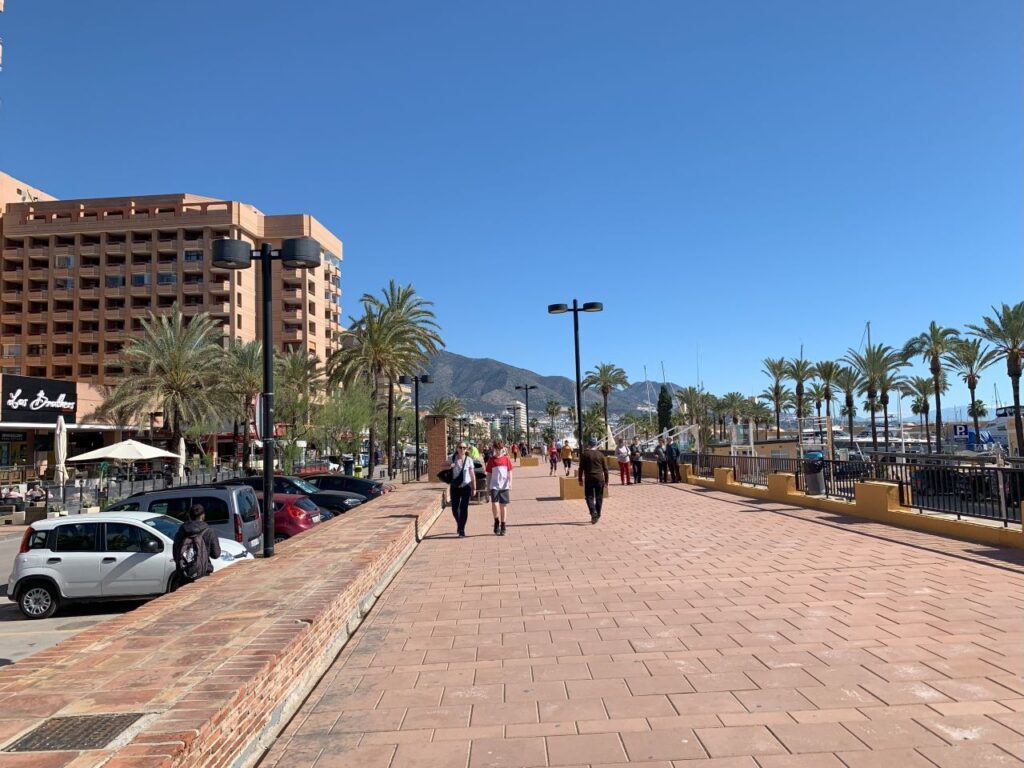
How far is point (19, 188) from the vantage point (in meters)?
78.4

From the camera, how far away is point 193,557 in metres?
Result: 8.44

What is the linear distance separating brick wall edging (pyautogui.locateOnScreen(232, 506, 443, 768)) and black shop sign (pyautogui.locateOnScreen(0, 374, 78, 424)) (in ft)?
119

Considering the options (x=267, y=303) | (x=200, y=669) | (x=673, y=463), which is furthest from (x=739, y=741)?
(x=673, y=463)

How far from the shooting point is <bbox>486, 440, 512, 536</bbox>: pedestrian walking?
42.9 feet

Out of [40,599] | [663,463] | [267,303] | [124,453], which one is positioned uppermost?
[267,303]

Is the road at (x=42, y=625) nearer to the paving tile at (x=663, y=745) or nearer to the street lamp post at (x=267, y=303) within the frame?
the street lamp post at (x=267, y=303)

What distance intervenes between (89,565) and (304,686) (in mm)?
6629

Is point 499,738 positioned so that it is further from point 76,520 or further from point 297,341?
point 297,341

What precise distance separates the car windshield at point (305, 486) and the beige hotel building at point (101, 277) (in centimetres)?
5220

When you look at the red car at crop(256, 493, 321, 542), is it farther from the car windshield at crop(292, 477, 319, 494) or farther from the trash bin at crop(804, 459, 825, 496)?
the trash bin at crop(804, 459, 825, 496)

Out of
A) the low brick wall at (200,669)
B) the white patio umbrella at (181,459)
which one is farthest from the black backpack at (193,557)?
the white patio umbrella at (181,459)

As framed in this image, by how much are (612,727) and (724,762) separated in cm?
72

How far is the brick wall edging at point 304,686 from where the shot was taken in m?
3.95

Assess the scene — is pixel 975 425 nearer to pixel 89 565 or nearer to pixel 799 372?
pixel 799 372
